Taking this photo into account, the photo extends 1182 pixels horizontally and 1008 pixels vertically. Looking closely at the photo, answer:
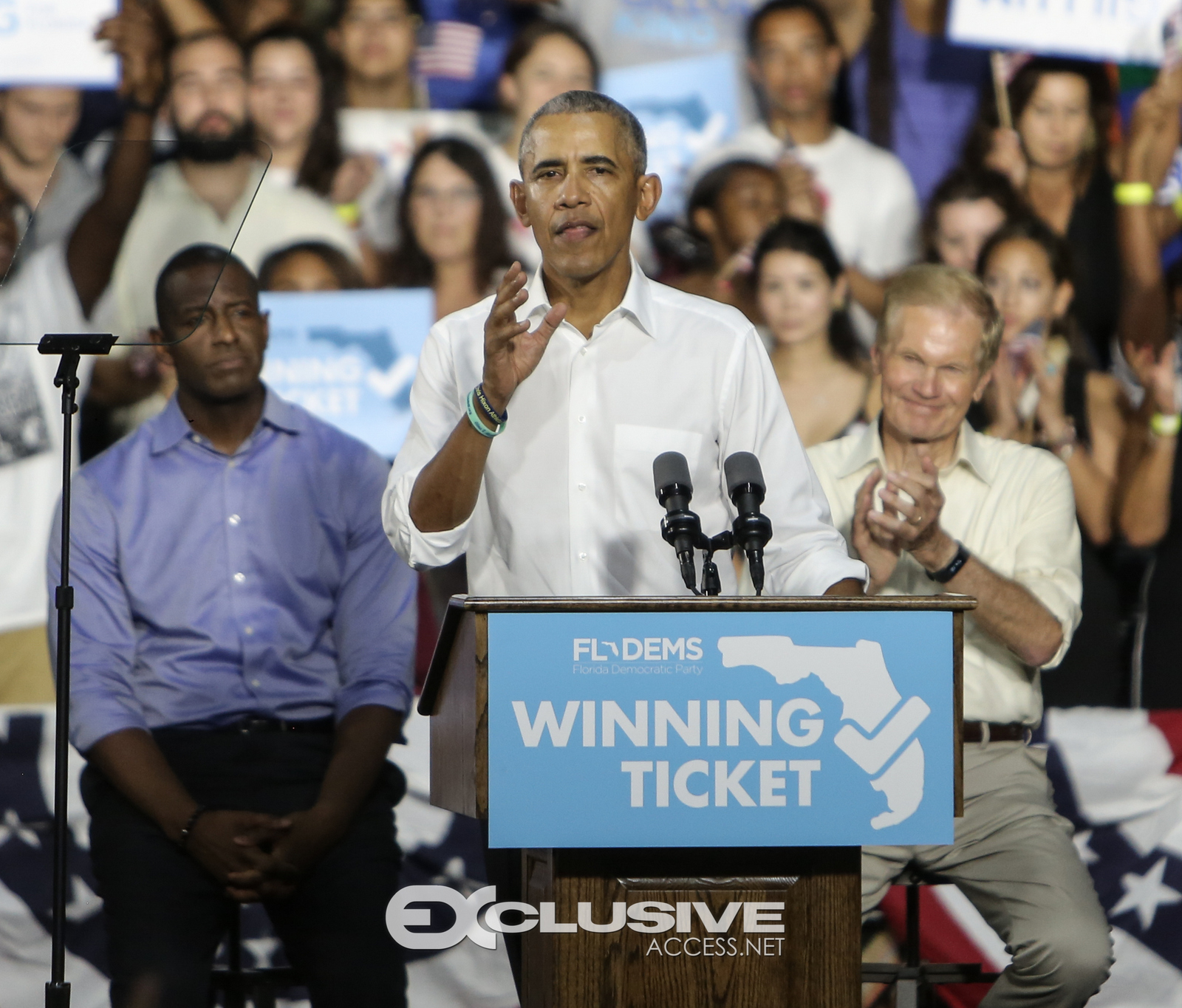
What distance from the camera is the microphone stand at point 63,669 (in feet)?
8.21

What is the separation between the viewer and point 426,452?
2.65m

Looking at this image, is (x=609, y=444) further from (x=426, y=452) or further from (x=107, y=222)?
(x=107, y=222)

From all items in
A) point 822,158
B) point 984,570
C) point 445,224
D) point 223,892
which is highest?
point 822,158

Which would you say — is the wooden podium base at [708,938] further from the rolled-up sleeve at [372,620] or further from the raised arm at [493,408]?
the rolled-up sleeve at [372,620]

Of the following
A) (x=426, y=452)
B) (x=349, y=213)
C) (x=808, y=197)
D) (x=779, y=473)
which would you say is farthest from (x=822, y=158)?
(x=426, y=452)

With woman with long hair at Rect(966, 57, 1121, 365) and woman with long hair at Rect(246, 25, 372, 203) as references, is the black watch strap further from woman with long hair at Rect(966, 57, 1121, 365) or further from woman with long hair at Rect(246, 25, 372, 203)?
woman with long hair at Rect(246, 25, 372, 203)

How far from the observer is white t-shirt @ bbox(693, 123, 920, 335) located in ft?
12.8

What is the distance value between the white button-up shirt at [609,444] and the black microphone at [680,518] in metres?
0.55

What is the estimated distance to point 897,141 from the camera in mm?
3904

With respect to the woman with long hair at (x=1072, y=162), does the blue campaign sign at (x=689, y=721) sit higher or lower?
lower

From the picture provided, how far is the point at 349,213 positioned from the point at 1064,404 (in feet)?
6.86

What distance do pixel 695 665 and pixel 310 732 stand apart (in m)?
1.56

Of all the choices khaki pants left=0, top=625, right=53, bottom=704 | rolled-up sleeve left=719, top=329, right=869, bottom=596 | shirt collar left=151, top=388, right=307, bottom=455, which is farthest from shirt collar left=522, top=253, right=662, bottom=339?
khaki pants left=0, top=625, right=53, bottom=704

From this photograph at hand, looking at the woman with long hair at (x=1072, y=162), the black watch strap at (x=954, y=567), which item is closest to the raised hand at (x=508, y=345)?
the black watch strap at (x=954, y=567)
